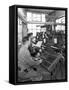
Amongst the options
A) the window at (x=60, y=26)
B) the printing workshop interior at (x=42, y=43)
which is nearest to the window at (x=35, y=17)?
the printing workshop interior at (x=42, y=43)

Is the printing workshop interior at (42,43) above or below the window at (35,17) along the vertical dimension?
below

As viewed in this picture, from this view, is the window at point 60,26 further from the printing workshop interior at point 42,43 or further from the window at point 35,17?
the window at point 35,17

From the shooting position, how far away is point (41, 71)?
A: 839 cm

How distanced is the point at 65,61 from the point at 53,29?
3.37ft

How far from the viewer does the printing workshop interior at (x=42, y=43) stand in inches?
321

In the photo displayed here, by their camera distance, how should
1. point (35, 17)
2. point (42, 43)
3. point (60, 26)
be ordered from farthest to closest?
point (60, 26)
point (42, 43)
point (35, 17)

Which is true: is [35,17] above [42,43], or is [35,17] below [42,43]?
above

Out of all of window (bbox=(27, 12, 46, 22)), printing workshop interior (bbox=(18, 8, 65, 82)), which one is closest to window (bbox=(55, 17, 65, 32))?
printing workshop interior (bbox=(18, 8, 65, 82))

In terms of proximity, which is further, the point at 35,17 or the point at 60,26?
the point at 60,26

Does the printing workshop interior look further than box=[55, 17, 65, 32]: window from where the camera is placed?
No

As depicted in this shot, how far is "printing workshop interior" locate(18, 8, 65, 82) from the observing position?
815 centimetres

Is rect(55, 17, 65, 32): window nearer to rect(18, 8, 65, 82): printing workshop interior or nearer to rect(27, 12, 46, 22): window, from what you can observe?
rect(18, 8, 65, 82): printing workshop interior

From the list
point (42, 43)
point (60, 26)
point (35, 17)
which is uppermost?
point (35, 17)

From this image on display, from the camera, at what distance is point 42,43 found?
841 cm
